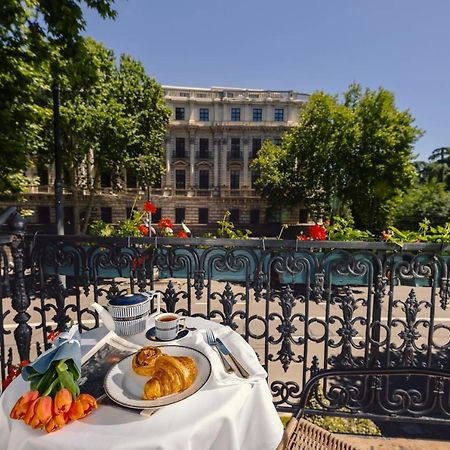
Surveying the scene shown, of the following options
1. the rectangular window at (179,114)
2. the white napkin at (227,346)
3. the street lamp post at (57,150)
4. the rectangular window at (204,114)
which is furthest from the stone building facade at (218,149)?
the white napkin at (227,346)

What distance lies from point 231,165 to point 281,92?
37.5 ft

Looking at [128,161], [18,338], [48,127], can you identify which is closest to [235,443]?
[18,338]

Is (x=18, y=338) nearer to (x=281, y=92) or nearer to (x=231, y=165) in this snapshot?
(x=231, y=165)

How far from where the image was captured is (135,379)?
4.47 feet

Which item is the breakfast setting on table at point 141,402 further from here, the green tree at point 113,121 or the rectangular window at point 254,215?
the rectangular window at point 254,215

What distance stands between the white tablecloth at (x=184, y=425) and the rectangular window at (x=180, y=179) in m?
37.4

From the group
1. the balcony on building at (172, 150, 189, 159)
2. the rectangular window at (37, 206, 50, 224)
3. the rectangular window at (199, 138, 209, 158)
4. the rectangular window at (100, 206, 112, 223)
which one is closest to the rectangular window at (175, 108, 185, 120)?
the rectangular window at (199, 138, 209, 158)

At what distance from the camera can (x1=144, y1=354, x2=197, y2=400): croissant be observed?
4.18 feet

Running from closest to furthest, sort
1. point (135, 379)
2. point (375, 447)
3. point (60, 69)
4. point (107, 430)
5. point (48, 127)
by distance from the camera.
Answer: point (107, 430)
point (135, 379)
point (375, 447)
point (60, 69)
point (48, 127)

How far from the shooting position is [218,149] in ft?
124

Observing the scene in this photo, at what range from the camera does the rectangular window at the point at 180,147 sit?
124 ft

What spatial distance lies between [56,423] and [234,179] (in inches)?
1470

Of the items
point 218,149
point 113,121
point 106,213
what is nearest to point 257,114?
point 218,149

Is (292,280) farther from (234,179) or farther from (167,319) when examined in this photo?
(234,179)
